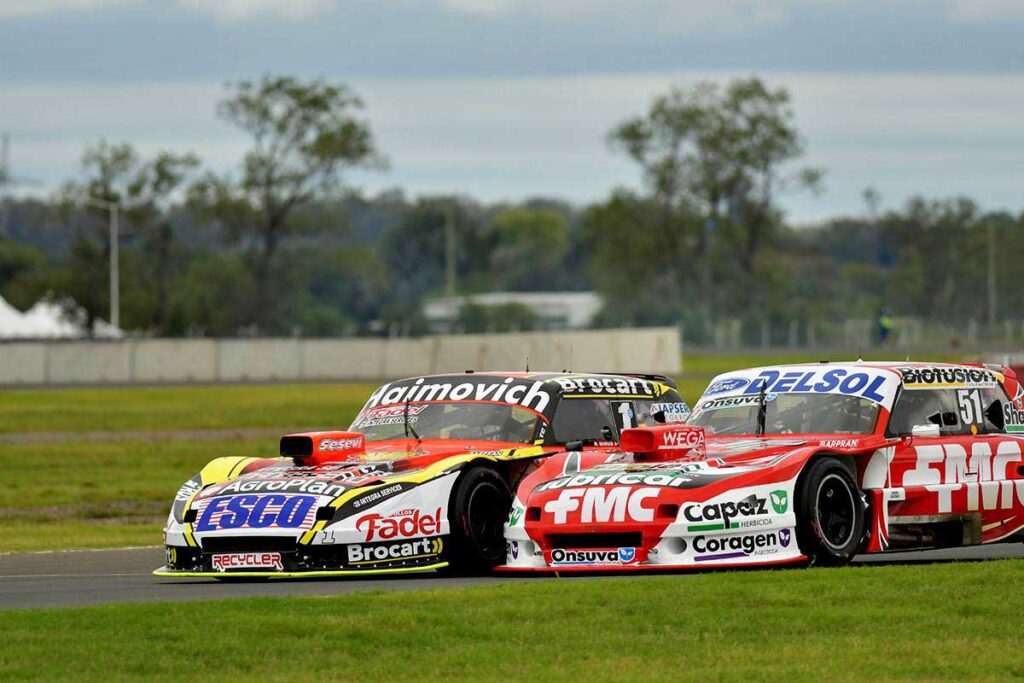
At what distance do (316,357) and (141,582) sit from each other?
182 ft

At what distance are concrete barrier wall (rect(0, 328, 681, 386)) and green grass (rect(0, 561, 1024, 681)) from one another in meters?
46.8

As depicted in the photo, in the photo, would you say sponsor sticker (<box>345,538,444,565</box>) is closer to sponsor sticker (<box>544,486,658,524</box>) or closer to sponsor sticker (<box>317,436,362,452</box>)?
sponsor sticker (<box>544,486,658,524</box>)

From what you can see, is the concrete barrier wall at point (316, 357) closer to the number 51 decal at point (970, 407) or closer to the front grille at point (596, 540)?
the number 51 decal at point (970, 407)

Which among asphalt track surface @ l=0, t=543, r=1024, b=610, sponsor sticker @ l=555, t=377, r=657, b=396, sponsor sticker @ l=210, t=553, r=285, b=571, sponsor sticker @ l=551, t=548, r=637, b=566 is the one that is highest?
sponsor sticker @ l=555, t=377, r=657, b=396

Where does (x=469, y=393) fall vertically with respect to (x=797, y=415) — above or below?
above

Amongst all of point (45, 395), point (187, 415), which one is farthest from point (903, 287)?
point (187, 415)

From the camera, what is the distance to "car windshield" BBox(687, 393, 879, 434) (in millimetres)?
13500

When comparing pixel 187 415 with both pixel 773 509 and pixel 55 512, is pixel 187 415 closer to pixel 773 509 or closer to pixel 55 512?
pixel 55 512

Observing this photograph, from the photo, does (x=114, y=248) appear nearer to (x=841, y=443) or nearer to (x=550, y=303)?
(x=550, y=303)

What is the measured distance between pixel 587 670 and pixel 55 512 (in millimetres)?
14573

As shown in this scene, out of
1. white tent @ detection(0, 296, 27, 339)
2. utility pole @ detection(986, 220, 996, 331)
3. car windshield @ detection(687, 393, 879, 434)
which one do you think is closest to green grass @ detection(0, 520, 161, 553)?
car windshield @ detection(687, 393, 879, 434)

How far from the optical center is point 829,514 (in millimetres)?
12562

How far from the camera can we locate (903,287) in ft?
335

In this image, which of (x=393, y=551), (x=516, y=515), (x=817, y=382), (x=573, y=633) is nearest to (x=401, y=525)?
(x=393, y=551)
